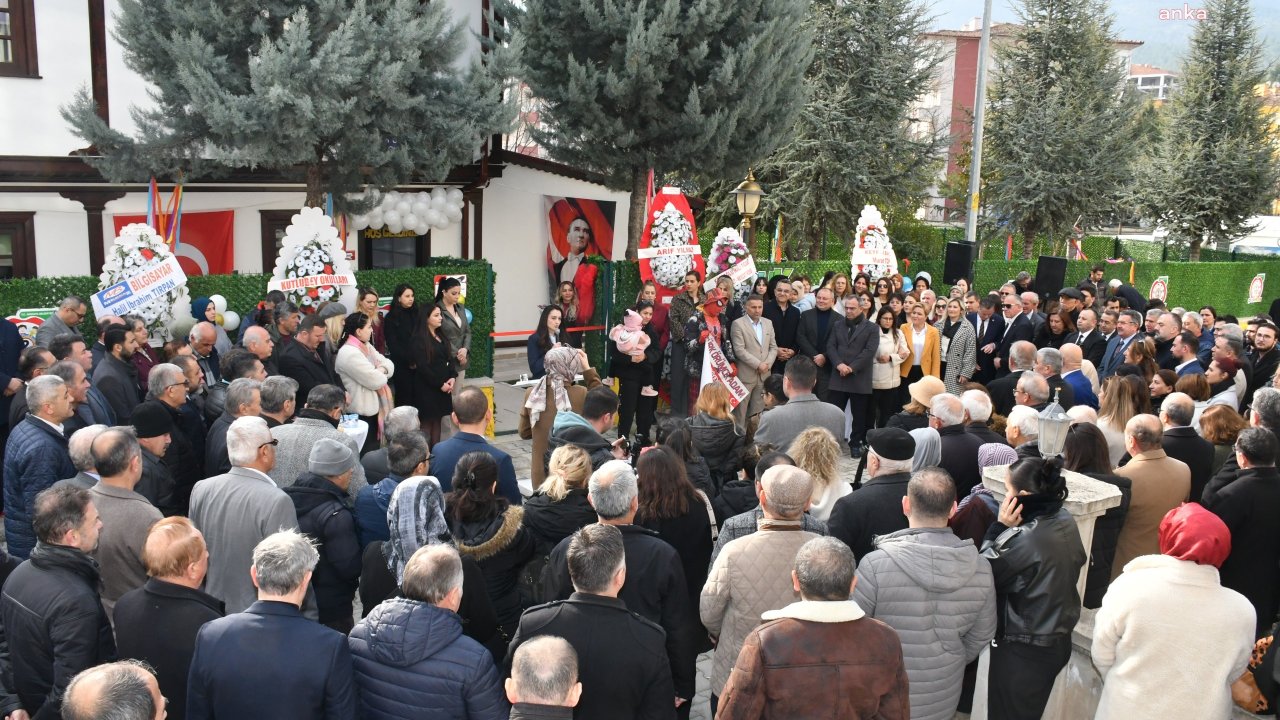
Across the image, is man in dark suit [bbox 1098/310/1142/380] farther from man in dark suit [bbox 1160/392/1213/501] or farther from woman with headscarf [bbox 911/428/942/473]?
woman with headscarf [bbox 911/428/942/473]

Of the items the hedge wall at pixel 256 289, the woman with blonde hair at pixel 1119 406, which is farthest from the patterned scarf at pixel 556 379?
the woman with blonde hair at pixel 1119 406

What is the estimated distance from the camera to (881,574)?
14.6ft

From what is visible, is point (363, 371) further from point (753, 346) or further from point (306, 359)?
point (753, 346)

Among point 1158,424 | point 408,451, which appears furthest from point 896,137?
point 408,451

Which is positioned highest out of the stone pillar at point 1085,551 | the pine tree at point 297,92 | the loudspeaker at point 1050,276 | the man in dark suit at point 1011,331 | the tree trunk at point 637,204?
the pine tree at point 297,92

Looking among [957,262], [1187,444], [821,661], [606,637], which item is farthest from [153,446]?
[957,262]

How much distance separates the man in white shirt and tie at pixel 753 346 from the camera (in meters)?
11.5

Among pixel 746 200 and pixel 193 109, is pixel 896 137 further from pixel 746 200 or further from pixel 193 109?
pixel 193 109

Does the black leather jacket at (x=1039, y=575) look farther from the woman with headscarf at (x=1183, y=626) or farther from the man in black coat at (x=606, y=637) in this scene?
the man in black coat at (x=606, y=637)

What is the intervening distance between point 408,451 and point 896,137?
75.2 feet

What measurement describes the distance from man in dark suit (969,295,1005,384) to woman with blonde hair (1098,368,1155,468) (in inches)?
186

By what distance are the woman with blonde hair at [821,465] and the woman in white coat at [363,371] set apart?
464cm

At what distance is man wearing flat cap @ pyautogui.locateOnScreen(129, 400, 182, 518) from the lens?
6.10 metres

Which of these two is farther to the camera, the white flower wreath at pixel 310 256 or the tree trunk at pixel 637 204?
the tree trunk at pixel 637 204
